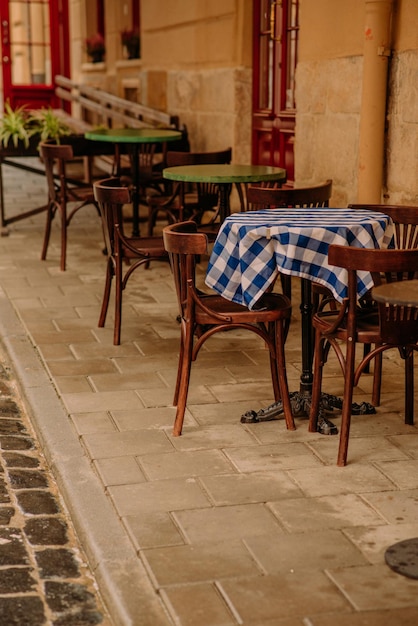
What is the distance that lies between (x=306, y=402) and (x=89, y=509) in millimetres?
1407

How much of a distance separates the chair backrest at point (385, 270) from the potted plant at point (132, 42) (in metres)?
9.94

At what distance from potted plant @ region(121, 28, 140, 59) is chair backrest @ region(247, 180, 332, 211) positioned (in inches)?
323

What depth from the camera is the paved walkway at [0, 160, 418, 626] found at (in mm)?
3098

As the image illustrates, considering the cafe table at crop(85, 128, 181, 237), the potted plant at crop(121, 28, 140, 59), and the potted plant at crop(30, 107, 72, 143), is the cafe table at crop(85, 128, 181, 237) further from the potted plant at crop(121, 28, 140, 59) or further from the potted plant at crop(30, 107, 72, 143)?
the potted plant at crop(121, 28, 140, 59)

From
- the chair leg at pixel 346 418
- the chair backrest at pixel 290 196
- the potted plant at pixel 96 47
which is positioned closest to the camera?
the chair leg at pixel 346 418

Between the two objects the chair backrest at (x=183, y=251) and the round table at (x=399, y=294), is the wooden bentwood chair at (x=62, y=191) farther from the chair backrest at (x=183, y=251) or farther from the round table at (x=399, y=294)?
the round table at (x=399, y=294)

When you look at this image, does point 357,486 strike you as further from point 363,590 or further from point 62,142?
point 62,142

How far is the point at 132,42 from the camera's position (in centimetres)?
1330

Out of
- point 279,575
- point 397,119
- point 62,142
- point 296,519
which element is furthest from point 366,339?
→ point 62,142

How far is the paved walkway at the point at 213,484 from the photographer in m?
3.10

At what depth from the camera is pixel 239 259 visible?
14.8 feet

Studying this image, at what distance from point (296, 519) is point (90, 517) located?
758 mm

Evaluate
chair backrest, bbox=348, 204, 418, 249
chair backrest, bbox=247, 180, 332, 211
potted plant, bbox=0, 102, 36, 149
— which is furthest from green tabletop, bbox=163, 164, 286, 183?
potted plant, bbox=0, 102, 36, 149

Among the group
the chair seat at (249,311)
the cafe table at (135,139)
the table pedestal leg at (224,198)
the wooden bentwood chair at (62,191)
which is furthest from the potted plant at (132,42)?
the chair seat at (249,311)
